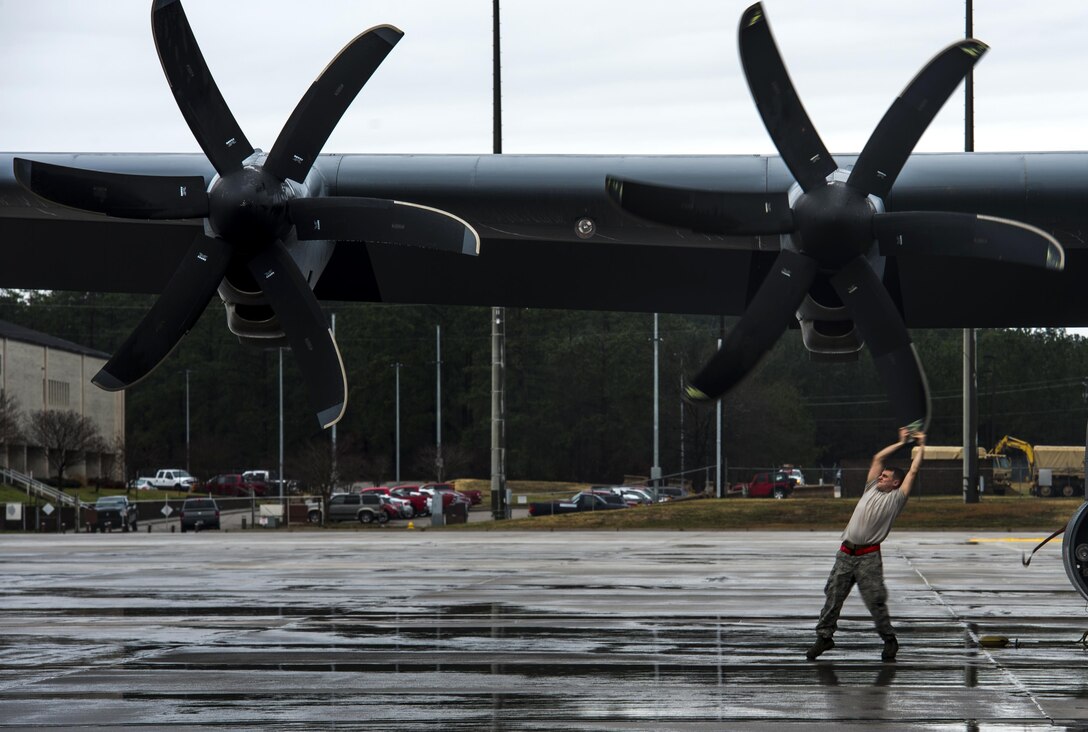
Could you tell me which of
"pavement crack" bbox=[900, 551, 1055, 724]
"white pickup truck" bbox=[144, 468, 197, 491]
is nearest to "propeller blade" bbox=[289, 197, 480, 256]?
"pavement crack" bbox=[900, 551, 1055, 724]

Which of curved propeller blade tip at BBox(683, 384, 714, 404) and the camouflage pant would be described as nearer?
the camouflage pant

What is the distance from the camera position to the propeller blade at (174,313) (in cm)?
1387

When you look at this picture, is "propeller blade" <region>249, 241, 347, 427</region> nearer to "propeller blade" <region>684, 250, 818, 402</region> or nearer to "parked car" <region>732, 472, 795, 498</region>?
"propeller blade" <region>684, 250, 818, 402</region>

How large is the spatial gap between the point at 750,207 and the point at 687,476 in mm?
85665

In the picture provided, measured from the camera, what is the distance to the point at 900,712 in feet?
30.0

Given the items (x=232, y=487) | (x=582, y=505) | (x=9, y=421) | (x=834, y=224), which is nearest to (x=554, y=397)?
(x=232, y=487)

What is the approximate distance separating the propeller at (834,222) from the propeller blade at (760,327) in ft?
0.03

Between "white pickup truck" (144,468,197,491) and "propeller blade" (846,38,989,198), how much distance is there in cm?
9185

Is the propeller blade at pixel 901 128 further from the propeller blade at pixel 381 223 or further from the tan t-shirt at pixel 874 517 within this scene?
the propeller blade at pixel 381 223

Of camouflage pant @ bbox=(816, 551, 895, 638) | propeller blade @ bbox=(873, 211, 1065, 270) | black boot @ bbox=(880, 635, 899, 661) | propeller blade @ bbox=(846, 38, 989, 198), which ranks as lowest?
black boot @ bbox=(880, 635, 899, 661)

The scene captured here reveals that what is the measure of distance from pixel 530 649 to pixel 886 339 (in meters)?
4.61

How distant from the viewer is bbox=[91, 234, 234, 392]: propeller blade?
1387cm

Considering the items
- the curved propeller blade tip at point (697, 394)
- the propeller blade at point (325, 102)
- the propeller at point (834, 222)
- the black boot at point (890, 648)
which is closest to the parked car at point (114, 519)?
the propeller blade at point (325, 102)

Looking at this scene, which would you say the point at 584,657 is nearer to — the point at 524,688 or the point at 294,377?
the point at 524,688
